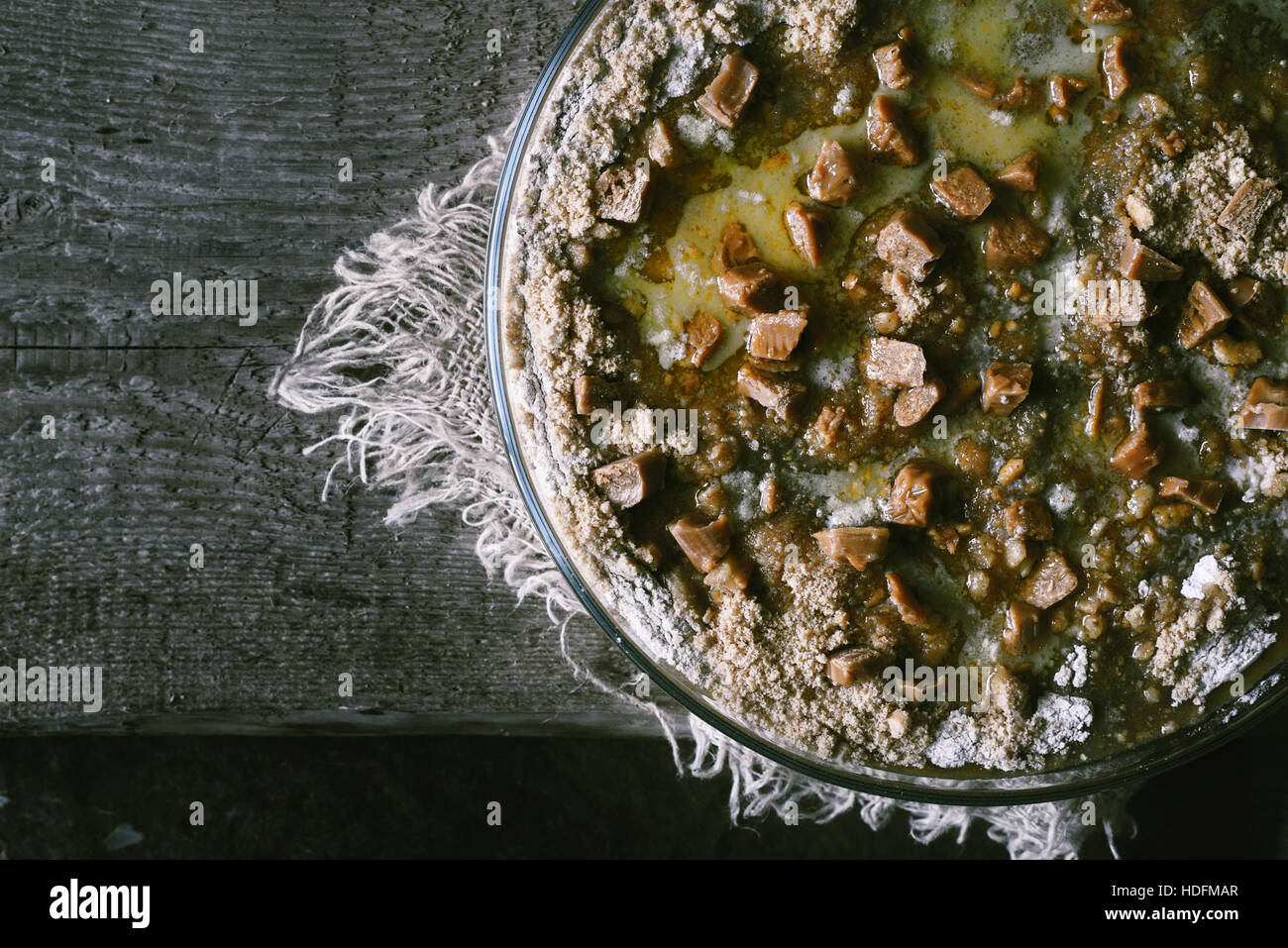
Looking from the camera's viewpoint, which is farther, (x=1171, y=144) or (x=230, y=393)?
(x=230, y=393)

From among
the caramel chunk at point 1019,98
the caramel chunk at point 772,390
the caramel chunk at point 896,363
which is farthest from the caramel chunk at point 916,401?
the caramel chunk at point 1019,98

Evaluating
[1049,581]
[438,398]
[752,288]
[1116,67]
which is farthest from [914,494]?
[438,398]

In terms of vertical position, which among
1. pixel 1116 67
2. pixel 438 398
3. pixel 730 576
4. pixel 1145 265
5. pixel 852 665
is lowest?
pixel 852 665

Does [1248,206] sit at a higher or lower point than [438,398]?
higher

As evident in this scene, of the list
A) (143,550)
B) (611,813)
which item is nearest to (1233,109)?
(611,813)

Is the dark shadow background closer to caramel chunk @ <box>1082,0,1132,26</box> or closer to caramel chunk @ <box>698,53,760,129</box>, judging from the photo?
caramel chunk @ <box>698,53,760,129</box>

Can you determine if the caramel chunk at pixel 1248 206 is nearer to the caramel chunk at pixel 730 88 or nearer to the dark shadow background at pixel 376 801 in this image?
the caramel chunk at pixel 730 88

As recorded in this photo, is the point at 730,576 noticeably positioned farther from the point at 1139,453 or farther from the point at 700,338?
the point at 1139,453
